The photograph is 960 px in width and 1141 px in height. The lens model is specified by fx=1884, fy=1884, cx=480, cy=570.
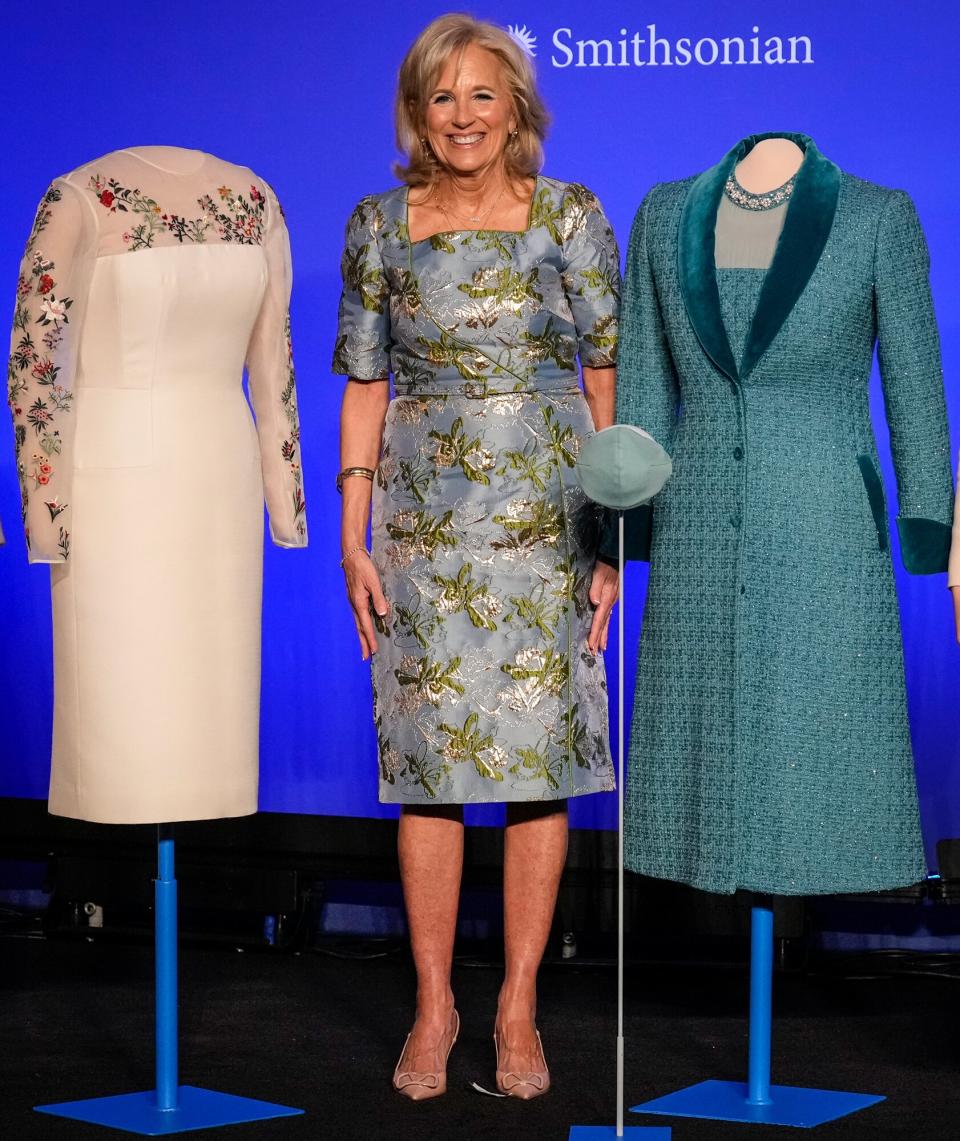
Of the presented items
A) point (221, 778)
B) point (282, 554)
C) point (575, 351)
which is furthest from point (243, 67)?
point (221, 778)

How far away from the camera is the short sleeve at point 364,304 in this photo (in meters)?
3.08

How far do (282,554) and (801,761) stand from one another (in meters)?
2.01

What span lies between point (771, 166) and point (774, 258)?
0.16 meters

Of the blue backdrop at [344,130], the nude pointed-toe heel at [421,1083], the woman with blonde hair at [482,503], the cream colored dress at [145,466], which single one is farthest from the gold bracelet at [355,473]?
the blue backdrop at [344,130]

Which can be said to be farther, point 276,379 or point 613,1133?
point 276,379

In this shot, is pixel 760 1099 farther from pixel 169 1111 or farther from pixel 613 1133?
pixel 169 1111

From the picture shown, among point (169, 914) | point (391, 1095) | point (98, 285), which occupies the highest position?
point (98, 285)

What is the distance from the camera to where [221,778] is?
302 cm

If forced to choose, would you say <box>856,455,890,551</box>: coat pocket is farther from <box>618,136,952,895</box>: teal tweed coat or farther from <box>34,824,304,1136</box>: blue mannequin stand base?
<box>34,824,304,1136</box>: blue mannequin stand base

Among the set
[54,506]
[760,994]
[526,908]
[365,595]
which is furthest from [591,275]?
[760,994]

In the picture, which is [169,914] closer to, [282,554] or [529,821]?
[529,821]

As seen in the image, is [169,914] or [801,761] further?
[169,914]

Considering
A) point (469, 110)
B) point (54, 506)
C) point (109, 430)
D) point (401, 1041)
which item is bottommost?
point (401, 1041)

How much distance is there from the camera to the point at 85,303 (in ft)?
9.46
